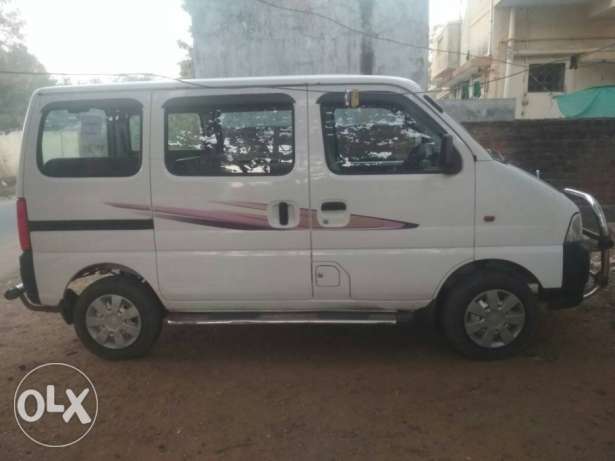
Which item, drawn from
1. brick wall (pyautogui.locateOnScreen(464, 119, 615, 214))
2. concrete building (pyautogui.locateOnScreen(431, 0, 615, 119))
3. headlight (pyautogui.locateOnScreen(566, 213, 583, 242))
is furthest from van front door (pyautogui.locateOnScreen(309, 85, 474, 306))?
concrete building (pyautogui.locateOnScreen(431, 0, 615, 119))

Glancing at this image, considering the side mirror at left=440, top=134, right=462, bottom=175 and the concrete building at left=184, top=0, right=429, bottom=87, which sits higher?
the concrete building at left=184, top=0, right=429, bottom=87

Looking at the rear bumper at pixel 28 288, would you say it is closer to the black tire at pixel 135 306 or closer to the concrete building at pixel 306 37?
the black tire at pixel 135 306

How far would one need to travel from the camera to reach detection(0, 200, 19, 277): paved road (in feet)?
24.7

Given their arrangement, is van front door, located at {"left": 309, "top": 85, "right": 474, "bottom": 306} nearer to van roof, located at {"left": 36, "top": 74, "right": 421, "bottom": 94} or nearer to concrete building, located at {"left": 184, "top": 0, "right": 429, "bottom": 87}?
van roof, located at {"left": 36, "top": 74, "right": 421, "bottom": 94}

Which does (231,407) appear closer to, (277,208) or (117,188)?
(277,208)

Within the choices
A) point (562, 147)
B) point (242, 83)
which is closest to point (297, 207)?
point (242, 83)

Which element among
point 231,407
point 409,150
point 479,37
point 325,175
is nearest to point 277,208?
point 325,175

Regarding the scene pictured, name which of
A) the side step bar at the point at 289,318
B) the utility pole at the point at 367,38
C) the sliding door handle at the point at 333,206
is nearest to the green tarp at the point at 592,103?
the utility pole at the point at 367,38

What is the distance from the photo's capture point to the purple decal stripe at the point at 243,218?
357cm

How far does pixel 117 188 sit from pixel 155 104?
66cm

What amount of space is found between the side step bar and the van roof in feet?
5.37

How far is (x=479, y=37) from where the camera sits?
13547mm

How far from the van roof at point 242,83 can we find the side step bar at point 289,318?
1636 millimetres

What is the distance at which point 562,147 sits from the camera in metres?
7.77
